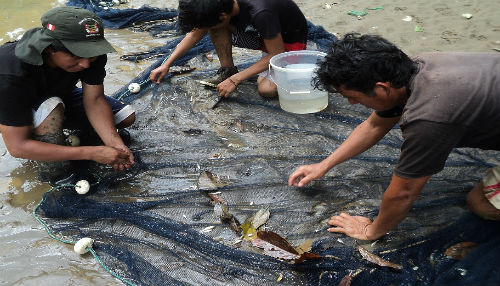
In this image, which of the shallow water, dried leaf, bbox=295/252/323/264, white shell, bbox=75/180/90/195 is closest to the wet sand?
the shallow water

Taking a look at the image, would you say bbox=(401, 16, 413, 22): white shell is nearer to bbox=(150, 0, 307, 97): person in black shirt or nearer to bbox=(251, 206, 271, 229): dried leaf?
bbox=(150, 0, 307, 97): person in black shirt

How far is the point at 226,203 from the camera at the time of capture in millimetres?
2594

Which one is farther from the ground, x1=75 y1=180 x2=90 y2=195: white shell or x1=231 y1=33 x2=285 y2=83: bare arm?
x1=231 y1=33 x2=285 y2=83: bare arm

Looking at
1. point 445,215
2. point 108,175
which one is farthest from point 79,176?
point 445,215

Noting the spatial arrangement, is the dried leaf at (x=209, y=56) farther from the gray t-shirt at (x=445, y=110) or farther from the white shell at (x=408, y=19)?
the gray t-shirt at (x=445, y=110)

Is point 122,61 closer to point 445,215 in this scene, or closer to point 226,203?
point 226,203

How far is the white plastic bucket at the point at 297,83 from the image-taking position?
327 centimetres

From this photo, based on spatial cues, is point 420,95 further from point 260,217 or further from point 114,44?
point 114,44

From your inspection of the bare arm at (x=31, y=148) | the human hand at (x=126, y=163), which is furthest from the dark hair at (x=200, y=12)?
the bare arm at (x=31, y=148)

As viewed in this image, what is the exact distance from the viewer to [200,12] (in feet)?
10.2

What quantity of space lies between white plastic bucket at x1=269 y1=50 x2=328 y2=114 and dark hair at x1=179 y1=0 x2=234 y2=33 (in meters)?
0.55

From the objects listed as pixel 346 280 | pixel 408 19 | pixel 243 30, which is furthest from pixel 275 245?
pixel 408 19

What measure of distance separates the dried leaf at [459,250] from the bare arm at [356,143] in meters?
0.68

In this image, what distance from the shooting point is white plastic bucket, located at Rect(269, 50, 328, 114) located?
327cm
